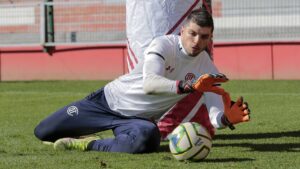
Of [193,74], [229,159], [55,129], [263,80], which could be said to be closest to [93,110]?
[55,129]

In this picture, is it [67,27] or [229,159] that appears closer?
[229,159]

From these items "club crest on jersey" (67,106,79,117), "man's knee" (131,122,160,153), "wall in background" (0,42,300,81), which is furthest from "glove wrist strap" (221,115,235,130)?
"wall in background" (0,42,300,81)

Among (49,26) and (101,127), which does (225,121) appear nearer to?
(101,127)

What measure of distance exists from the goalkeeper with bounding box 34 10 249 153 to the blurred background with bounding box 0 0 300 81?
9781mm

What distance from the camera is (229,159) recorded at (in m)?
6.29

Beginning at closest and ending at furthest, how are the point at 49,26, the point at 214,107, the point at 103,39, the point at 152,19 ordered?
the point at 214,107 → the point at 152,19 → the point at 103,39 → the point at 49,26

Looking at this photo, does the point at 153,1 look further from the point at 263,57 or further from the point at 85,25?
the point at 85,25

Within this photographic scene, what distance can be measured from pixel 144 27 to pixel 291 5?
961 cm

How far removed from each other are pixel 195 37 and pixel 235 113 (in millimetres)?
689

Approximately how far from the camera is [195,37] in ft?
21.3

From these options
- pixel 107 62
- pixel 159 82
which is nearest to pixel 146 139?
pixel 159 82

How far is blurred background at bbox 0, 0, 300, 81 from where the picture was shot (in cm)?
1692

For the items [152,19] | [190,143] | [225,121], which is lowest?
[190,143]

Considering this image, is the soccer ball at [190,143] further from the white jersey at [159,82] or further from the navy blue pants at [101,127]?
the navy blue pants at [101,127]
